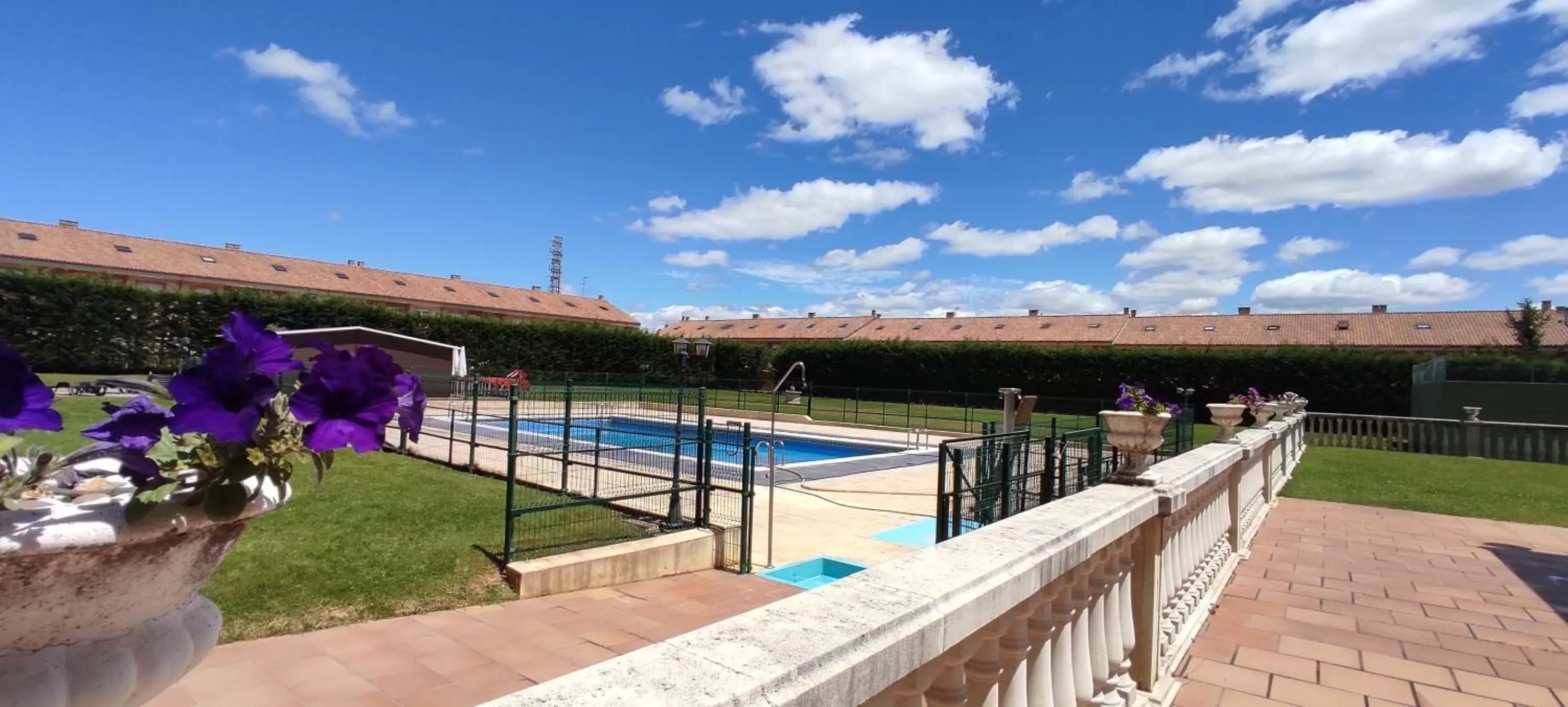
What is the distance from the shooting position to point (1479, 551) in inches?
271

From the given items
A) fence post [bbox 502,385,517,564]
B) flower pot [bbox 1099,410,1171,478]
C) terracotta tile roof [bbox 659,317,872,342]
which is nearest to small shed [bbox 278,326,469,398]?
fence post [bbox 502,385,517,564]

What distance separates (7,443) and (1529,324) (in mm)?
45925

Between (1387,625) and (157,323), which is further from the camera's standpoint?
(157,323)

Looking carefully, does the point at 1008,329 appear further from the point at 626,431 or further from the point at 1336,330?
the point at 626,431

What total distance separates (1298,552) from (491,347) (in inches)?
1224

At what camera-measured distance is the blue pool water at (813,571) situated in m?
6.87

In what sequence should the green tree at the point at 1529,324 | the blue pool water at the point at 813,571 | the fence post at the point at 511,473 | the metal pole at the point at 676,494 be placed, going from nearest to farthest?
the fence post at the point at 511,473, the blue pool water at the point at 813,571, the metal pole at the point at 676,494, the green tree at the point at 1529,324

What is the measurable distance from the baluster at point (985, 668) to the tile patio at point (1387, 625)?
2191 mm

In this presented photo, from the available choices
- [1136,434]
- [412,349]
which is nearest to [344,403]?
[1136,434]

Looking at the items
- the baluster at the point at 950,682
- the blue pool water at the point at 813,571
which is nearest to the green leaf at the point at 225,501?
the baluster at the point at 950,682

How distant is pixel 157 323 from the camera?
23.9 meters

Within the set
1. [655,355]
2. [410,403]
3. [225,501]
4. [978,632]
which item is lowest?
[978,632]

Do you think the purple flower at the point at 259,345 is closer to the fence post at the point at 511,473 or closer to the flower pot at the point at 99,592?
the flower pot at the point at 99,592

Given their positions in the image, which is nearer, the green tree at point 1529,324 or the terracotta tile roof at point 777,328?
the green tree at point 1529,324
